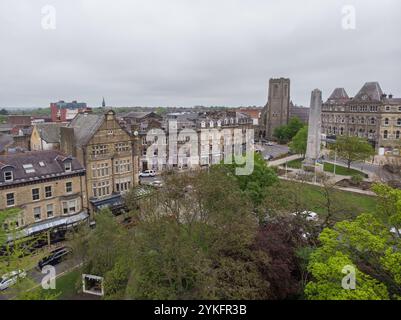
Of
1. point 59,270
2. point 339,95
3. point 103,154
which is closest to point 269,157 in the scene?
point 339,95

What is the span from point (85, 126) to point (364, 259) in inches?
1348

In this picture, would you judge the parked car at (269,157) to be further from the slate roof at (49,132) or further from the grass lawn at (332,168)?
the slate roof at (49,132)

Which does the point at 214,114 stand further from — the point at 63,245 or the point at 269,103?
the point at 63,245

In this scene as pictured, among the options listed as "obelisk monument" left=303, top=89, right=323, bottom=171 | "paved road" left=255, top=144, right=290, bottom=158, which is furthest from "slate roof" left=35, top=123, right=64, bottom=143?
"paved road" left=255, top=144, right=290, bottom=158

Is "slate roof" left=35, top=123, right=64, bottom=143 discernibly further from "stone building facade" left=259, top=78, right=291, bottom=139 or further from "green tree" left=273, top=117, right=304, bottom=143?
"stone building facade" left=259, top=78, right=291, bottom=139

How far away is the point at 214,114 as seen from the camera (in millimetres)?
71375

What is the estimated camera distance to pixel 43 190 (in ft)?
109

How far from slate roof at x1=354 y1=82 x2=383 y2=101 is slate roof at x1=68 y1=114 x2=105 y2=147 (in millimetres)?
67632

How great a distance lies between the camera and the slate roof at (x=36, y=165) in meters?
31.5

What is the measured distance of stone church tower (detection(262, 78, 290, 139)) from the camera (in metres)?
99.5

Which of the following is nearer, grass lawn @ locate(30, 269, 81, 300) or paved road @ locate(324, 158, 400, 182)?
grass lawn @ locate(30, 269, 81, 300)

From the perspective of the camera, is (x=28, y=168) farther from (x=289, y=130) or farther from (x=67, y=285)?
(x=289, y=130)

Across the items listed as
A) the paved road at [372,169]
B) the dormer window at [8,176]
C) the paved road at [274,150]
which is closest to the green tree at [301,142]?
the paved road at [372,169]
